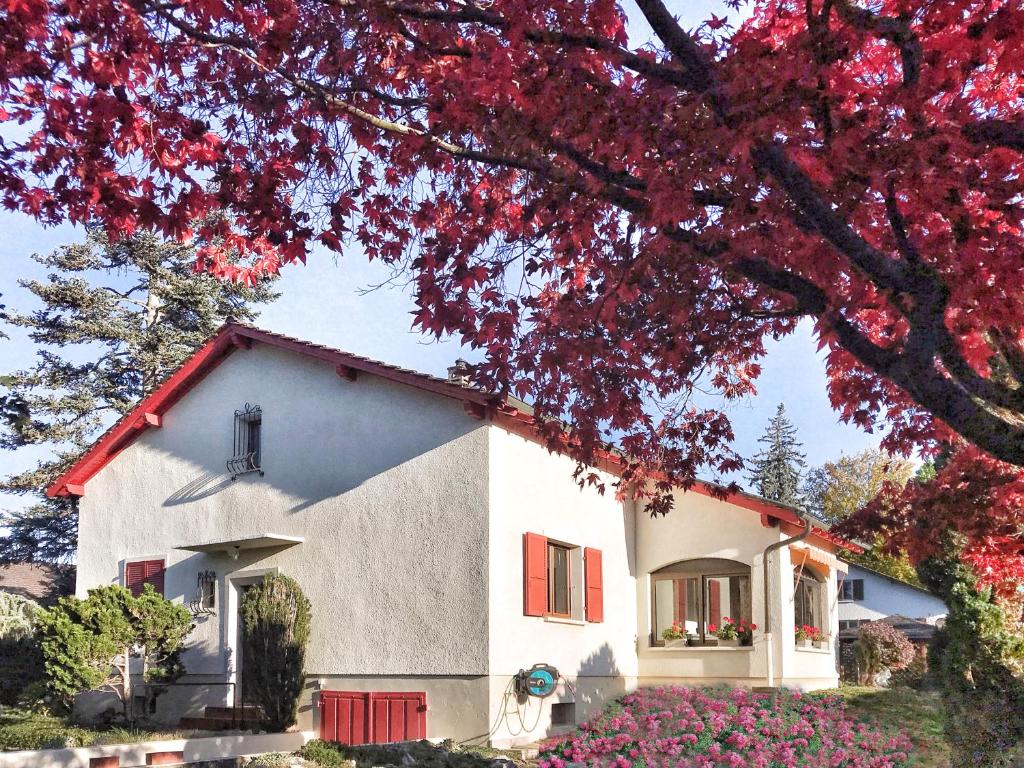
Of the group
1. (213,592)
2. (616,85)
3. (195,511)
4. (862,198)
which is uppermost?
(616,85)

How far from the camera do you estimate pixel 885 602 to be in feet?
135

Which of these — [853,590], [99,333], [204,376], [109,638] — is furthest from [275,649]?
[853,590]

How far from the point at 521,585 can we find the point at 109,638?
256 inches

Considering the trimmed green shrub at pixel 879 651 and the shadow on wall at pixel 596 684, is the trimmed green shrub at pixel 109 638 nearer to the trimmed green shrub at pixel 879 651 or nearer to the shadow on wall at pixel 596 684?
the shadow on wall at pixel 596 684

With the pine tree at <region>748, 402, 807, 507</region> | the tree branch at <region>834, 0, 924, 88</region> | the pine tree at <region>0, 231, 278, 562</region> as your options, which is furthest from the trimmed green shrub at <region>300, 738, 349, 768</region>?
the pine tree at <region>748, 402, 807, 507</region>

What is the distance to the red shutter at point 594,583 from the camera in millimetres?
18688

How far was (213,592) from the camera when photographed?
1992cm

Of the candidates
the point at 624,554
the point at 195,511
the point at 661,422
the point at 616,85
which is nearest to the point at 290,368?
the point at 195,511

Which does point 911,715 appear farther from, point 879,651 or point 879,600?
point 879,600

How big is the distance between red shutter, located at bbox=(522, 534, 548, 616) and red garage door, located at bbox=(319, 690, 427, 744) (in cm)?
214

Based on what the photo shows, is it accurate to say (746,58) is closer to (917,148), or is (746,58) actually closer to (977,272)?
(917,148)

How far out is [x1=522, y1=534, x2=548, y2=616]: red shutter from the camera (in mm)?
17031

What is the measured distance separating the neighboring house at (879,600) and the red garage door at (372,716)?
87.9 feet

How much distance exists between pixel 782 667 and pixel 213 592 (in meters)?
10.2
